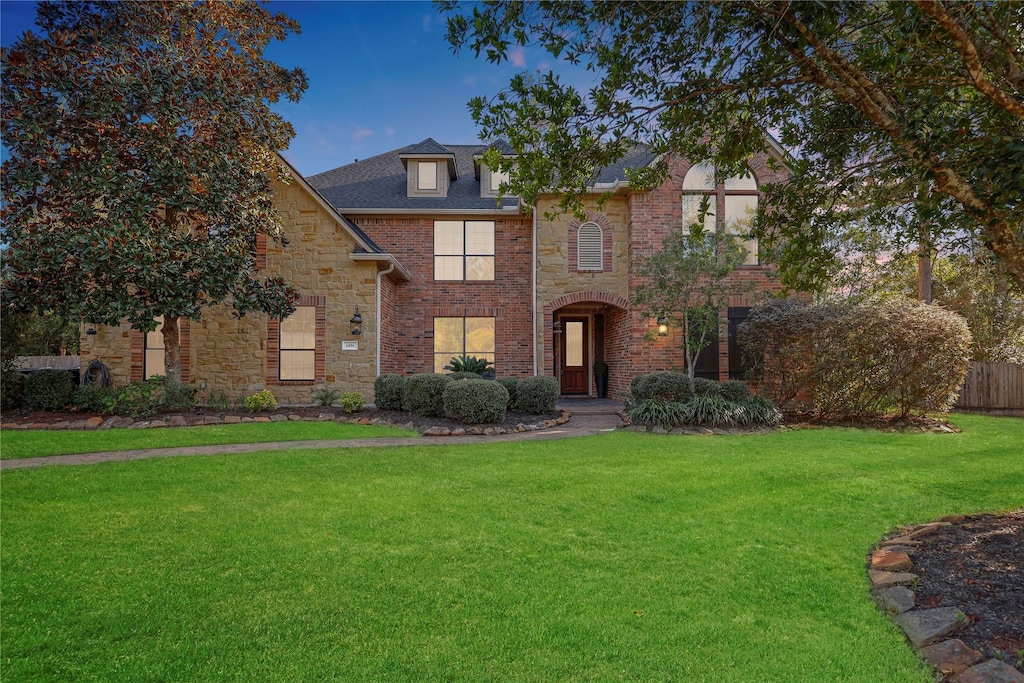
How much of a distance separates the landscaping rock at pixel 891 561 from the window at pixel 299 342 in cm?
1228

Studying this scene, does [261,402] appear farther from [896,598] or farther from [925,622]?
[925,622]

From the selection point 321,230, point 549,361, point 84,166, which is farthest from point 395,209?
point 84,166

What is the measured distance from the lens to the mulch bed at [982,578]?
277 cm

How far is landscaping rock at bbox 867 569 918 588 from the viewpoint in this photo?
3.35 metres

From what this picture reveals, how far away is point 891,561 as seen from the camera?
363 centimetres

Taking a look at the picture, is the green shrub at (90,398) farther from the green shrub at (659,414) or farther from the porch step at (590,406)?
the green shrub at (659,414)

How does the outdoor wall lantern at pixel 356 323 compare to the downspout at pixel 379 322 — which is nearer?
the outdoor wall lantern at pixel 356 323

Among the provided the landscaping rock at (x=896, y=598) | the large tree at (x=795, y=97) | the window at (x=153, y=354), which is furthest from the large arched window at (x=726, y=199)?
the window at (x=153, y=354)

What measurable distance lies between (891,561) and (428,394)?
27.4ft

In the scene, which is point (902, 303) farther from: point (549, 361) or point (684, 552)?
point (684, 552)

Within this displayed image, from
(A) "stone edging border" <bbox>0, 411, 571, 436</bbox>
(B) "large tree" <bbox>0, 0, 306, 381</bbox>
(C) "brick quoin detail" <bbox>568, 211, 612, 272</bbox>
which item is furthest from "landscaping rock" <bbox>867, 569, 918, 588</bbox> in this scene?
(C) "brick quoin detail" <bbox>568, 211, 612, 272</bbox>

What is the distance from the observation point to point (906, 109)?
3.74 meters

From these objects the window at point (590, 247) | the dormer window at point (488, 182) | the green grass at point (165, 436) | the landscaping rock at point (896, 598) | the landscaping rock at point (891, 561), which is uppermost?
the dormer window at point (488, 182)

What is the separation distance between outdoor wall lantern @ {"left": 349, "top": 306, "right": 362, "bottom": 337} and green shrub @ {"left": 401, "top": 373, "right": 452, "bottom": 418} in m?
2.84
